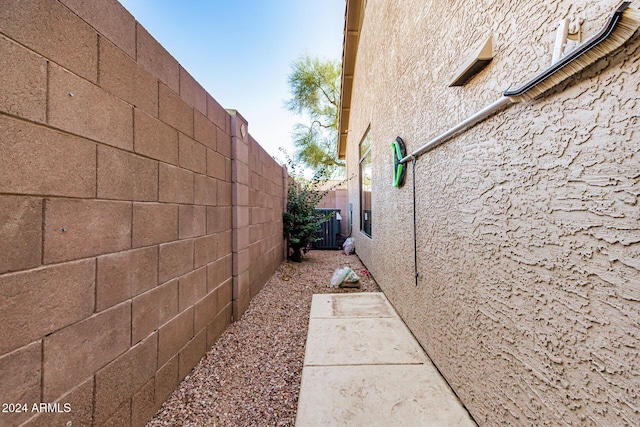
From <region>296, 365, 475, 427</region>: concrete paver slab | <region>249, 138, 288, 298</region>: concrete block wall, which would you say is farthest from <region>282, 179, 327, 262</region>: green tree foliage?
<region>296, 365, 475, 427</region>: concrete paver slab

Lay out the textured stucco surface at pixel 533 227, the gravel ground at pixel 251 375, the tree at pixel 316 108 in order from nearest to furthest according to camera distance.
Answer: the textured stucco surface at pixel 533 227
the gravel ground at pixel 251 375
the tree at pixel 316 108

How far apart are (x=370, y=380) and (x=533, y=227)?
1428 millimetres

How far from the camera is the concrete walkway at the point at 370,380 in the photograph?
152 centimetres

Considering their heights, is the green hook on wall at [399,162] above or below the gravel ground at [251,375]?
above

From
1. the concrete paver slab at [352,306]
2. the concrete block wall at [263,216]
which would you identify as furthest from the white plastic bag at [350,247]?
the concrete paver slab at [352,306]

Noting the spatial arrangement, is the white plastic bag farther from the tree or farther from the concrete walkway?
the tree

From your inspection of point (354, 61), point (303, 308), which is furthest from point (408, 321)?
point (354, 61)

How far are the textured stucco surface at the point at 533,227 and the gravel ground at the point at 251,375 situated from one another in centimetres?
112

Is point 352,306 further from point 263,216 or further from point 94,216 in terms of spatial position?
point 94,216

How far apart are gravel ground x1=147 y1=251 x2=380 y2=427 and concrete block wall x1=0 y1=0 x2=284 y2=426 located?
13 centimetres

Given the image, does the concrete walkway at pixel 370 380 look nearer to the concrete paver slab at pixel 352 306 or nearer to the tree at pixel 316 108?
the concrete paver slab at pixel 352 306

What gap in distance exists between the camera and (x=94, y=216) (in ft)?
3.96

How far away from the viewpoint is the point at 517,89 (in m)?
1.06

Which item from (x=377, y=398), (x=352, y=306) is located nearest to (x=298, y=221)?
(x=352, y=306)
